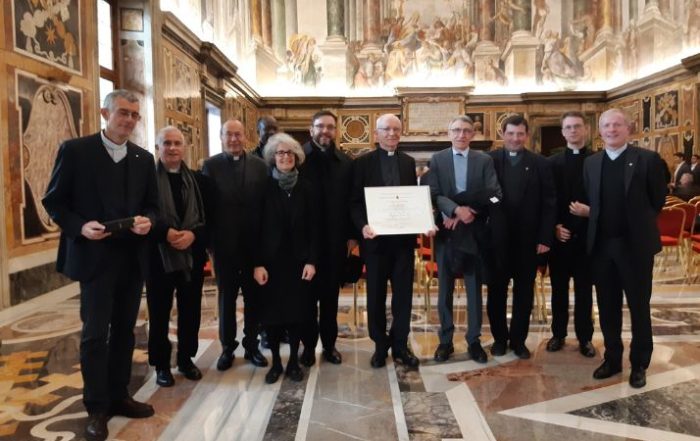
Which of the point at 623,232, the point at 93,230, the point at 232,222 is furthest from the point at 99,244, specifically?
the point at 623,232

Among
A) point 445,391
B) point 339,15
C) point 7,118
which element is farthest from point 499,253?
point 339,15

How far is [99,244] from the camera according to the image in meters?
2.78

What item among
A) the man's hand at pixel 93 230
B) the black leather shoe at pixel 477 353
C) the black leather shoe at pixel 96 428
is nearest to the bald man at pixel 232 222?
the black leather shoe at pixel 96 428

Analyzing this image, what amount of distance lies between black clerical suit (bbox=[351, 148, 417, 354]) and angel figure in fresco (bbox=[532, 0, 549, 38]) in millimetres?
14954

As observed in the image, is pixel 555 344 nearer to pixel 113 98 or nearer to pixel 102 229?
pixel 102 229

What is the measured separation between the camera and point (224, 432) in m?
2.90

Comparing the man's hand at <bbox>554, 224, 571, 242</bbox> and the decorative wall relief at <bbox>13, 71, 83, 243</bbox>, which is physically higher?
the decorative wall relief at <bbox>13, 71, 83, 243</bbox>

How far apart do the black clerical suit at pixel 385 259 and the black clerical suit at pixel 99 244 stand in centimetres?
151

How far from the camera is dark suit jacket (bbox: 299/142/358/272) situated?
12.8 feet

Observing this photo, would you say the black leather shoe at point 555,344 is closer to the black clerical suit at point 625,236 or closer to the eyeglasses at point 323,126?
the black clerical suit at point 625,236

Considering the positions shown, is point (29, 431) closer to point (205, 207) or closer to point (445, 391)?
point (205, 207)

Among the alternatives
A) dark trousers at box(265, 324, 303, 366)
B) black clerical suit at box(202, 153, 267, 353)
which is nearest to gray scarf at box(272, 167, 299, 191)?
black clerical suit at box(202, 153, 267, 353)

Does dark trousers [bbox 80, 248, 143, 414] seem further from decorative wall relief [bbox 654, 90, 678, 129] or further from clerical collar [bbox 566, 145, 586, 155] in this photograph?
decorative wall relief [bbox 654, 90, 678, 129]

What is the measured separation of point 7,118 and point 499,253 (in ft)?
15.9
